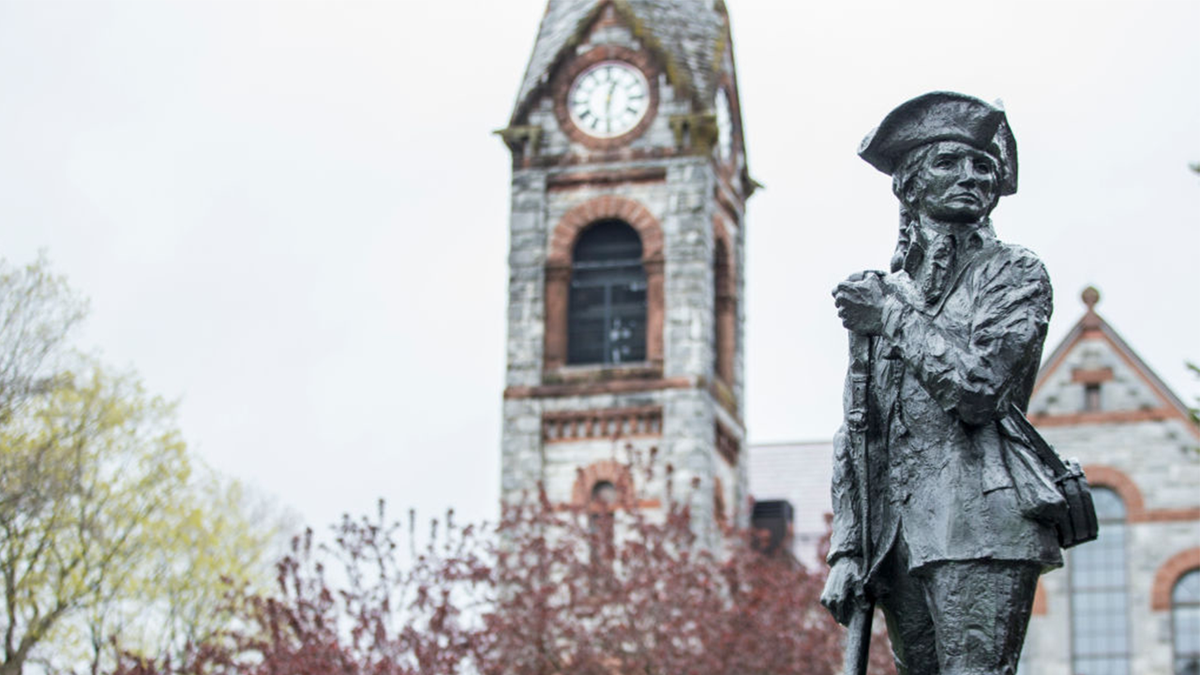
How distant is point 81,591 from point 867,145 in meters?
28.3

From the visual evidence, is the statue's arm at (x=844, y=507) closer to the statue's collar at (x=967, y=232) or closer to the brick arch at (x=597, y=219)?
the statue's collar at (x=967, y=232)

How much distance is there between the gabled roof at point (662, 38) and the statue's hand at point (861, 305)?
39.8 metres

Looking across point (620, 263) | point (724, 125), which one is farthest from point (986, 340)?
point (724, 125)

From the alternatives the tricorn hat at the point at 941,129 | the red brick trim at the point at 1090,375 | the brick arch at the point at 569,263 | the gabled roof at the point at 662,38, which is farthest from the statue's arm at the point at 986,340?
the gabled roof at the point at 662,38

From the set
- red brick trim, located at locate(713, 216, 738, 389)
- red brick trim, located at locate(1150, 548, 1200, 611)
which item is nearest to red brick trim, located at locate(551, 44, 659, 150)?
red brick trim, located at locate(713, 216, 738, 389)

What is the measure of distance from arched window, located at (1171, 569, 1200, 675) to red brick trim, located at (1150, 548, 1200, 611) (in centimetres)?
15

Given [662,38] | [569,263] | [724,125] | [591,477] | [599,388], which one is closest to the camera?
[591,477]

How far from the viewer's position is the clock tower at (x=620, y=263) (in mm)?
46156

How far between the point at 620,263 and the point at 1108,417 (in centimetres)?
1013

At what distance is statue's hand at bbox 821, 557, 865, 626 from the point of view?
7828mm

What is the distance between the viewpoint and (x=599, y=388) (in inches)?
1828

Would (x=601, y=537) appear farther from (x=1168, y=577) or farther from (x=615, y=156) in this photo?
(x=615, y=156)

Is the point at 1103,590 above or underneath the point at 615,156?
underneath

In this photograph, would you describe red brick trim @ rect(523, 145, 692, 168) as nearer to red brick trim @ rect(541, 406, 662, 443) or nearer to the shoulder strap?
red brick trim @ rect(541, 406, 662, 443)
